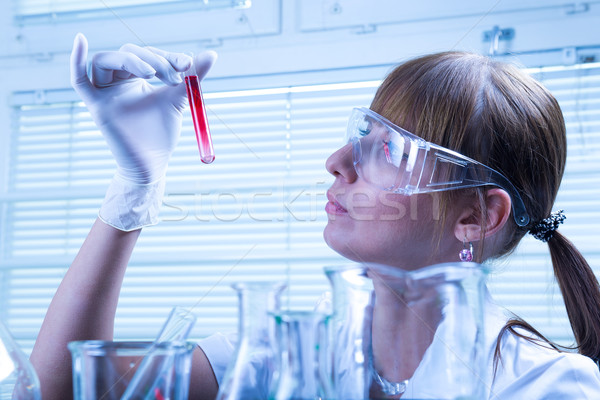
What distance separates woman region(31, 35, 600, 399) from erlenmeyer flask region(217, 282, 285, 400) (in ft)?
1.77

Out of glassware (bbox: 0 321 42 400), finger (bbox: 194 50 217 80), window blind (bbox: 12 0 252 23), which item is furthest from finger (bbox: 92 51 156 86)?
window blind (bbox: 12 0 252 23)

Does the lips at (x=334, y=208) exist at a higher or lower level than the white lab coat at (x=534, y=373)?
higher

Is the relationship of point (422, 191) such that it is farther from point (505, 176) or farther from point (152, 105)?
point (152, 105)

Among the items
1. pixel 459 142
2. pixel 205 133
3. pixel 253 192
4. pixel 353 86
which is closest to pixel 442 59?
pixel 459 142

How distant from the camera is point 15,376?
0.57 meters

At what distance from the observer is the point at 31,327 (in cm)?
233

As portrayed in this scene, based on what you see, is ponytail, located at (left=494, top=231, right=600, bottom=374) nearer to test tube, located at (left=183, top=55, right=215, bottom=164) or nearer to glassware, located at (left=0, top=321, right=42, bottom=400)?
test tube, located at (left=183, top=55, right=215, bottom=164)

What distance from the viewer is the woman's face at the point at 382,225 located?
102 cm

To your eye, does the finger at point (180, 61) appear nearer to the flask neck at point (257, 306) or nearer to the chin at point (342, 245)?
the chin at point (342, 245)

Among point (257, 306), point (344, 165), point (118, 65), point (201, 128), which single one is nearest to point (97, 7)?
point (118, 65)

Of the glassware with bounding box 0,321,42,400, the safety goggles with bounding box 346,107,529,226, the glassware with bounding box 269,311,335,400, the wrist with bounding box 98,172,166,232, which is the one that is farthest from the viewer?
the wrist with bounding box 98,172,166,232

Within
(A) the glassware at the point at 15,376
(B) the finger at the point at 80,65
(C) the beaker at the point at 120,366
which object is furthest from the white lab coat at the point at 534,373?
(B) the finger at the point at 80,65

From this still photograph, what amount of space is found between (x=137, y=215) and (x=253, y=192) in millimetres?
1016

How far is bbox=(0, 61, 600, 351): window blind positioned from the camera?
1.95m
